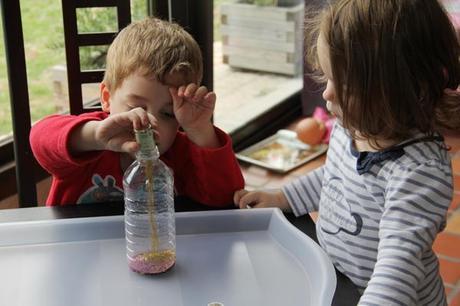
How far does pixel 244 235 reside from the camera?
3.68ft

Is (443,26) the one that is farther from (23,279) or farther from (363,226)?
(23,279)

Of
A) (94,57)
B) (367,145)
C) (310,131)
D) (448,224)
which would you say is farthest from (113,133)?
(310,131)

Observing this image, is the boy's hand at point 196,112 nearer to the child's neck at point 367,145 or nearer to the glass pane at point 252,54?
the child's neck at point 367,145

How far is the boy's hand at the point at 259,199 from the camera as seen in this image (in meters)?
1.19

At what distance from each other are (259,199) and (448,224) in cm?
148

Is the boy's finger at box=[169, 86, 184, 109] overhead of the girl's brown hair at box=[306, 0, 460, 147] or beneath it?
beneath

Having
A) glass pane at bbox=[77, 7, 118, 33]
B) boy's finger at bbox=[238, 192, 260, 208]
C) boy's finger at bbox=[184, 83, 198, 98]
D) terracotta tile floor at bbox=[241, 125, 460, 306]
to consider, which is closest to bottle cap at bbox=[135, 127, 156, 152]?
boy's finger at bbox=[184, 83, 198, 98]

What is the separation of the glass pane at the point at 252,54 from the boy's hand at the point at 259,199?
187 centimetres

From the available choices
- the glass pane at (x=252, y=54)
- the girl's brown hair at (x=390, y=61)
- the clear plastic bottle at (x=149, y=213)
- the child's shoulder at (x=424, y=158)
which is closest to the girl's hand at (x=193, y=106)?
the clear plastic bottle at (x=149, y=213)

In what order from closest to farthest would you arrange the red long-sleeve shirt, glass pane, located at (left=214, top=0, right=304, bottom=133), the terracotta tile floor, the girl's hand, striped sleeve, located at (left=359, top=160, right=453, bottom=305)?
striped sleeve, located at (left=359, top=160, right=453, bottom=305) → the girl's hand → the red long-sleeve shirt → the terracotta tile floor → glass pane, located at (left=214, top=0, right=304, bottom=133)

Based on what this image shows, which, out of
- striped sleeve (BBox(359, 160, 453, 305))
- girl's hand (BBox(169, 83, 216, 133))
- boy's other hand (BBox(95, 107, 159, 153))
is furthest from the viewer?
girl's hand (BBox(169, 83, 216, 133))

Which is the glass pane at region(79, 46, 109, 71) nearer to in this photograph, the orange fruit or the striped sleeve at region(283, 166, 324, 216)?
the striped sleeve at region(283, 166, 324, 216)

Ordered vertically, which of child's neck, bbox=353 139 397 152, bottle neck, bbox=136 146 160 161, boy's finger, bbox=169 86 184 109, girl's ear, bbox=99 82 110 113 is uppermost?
boy's finger, bbox=169 86 184 109

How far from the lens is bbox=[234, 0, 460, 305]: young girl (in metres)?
0.94
